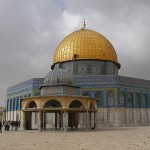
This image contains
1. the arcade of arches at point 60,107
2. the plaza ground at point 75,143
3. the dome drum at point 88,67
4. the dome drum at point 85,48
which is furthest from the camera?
the dome drum at point 85,48

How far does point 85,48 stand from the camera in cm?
3466

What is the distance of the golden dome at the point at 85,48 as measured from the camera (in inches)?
1353

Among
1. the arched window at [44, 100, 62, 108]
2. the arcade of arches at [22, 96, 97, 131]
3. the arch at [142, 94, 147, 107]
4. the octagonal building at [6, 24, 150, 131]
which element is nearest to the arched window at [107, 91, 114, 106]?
the octagonal building at [6, 24, 150, 131]

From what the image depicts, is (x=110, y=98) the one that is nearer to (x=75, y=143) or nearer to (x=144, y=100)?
(x=144, y=100)

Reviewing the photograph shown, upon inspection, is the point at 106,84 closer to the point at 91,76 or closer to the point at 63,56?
the point at 91,76

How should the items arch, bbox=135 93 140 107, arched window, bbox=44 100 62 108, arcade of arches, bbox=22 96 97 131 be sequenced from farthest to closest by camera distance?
1. arch, bbox=135 93 140 107
2. arched window, bbox=44 100 62 108
3. arcade of arches, bbox=22 96 97 131

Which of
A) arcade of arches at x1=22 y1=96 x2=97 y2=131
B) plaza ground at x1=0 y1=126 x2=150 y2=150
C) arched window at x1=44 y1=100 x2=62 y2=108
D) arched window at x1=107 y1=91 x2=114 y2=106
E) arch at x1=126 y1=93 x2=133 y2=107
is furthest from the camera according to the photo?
arch at x1=126 y1=93 x2=133 y2=107

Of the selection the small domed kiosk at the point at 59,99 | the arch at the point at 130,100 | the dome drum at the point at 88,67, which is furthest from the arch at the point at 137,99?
the small domed kiosk at the point at 59,99

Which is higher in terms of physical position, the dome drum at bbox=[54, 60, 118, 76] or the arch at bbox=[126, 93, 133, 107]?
the dome drum at bbox=[54, 60, 118, 76]

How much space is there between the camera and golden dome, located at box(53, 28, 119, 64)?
1353 inches

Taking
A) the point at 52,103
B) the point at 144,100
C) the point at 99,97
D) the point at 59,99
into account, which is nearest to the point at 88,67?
the point at 99,97

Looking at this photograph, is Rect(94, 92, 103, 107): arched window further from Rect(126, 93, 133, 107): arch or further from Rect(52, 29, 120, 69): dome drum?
Rect(52, 29, 120, 69): dome drum

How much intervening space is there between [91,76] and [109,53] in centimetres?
558

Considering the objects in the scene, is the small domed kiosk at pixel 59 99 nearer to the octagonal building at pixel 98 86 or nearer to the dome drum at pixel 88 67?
the octagonal building at pixel 98 86
